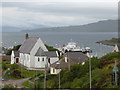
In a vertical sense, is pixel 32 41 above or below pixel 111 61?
above

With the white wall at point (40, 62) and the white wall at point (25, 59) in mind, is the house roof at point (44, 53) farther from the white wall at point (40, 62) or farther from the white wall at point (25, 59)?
the white wall at point (25, 59)

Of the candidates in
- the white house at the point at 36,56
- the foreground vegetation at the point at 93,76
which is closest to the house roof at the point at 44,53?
the white house at the point at 36,56

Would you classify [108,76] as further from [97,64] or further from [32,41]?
Result: [32,41]

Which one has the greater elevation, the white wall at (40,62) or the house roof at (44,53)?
the house roof at (44,53)

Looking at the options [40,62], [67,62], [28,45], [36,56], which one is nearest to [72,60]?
[67,62]

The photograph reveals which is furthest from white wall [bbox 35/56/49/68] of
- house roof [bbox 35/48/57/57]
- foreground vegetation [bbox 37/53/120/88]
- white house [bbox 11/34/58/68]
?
foreground vegetation [bbox 37/53/120/88]

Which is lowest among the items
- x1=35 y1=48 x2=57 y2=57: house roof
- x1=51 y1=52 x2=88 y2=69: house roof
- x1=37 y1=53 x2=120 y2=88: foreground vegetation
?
x1=37 y1=53 x2=120 y2=88: foreground vegetation

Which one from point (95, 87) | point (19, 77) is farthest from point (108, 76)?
point (19, 77)

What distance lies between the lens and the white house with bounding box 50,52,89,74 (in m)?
35.3

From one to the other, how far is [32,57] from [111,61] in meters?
21.8

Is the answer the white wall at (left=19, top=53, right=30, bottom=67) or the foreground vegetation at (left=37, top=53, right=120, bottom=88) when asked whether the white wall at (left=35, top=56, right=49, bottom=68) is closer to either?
the white wall at (left=19, top=53, right=30, bottom=67)

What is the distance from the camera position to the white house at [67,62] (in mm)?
35269

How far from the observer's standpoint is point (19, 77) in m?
35.1

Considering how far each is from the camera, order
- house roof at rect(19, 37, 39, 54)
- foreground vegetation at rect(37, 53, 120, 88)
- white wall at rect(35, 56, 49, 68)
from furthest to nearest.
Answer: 1. house roof at rect(19, 37, 39, 54)
2. white wall at rect(35, 56, 49, 68)
3. foreground vegetation at rect(37, 53, 120, 88)
